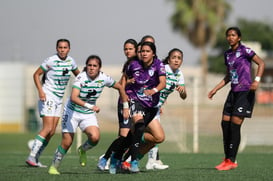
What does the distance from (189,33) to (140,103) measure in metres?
48.1

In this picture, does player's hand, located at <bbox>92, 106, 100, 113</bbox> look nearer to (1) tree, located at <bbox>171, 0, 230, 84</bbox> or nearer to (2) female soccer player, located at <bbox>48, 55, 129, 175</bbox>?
(2) female soccer player, located at <bbox>48, 55, 129, 175</bbox>

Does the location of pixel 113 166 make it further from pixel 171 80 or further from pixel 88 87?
pixel 171 80

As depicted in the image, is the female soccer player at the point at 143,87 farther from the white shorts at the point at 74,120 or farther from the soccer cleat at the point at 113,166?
the white shorts at the point at 74,120

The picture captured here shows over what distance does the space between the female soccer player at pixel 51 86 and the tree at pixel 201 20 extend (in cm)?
4470

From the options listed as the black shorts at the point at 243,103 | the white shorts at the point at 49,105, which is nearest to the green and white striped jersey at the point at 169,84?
the black shorts at the point at 243,103

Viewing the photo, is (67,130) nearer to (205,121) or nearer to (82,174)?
(82,174)

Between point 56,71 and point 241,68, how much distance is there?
2992 millimetres

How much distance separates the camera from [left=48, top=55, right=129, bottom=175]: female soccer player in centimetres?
1037

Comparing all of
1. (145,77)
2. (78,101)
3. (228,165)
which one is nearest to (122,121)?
(145,77)

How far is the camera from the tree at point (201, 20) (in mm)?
57219

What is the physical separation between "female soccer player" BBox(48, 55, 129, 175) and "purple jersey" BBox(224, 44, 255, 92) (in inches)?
77.9

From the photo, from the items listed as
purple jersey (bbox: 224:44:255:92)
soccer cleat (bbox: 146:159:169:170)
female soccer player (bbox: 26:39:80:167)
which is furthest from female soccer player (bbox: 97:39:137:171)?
purple jersey (bbox: 224:44:255:92)

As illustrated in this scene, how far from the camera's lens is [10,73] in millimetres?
33781

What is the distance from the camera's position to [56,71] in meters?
12.1
